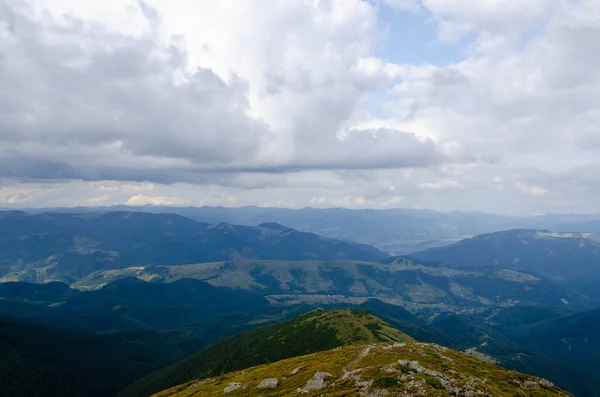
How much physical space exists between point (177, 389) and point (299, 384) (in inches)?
4131

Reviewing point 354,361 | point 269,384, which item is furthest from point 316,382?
point 354,361

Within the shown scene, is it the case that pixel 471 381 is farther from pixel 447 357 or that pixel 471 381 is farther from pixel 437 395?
pixel 447 357

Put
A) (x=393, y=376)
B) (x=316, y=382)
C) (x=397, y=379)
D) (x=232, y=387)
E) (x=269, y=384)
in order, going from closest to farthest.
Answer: (x=397, y=379) < (x=393, y=376) < (x=316, y=382) < (x=269, y=384) < (x=232, y=387)

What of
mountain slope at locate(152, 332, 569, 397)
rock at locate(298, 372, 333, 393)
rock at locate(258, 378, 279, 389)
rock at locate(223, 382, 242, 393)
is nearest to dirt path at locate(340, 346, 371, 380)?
mountain slope at locate(152, 332, 569, 397)

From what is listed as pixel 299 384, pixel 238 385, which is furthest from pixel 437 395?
pixel 238 385

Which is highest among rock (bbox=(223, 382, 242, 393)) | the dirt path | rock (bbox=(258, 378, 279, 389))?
the dirt path

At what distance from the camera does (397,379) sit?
89438 mm

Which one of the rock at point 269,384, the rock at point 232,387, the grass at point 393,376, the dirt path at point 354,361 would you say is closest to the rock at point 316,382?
the grass at point 393,376

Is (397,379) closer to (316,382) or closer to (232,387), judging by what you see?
(316,382)

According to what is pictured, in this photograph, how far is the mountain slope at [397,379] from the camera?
86.4 metres

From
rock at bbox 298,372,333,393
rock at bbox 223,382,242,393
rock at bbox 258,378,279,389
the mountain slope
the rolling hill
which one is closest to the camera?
the mountain slope

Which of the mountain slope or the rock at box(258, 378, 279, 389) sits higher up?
the mountain slope

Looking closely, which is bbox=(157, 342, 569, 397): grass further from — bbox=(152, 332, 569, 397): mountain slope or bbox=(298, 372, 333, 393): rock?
bbox=(298, 372, 333, 393): rock

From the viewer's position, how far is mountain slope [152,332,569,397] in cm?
8638
